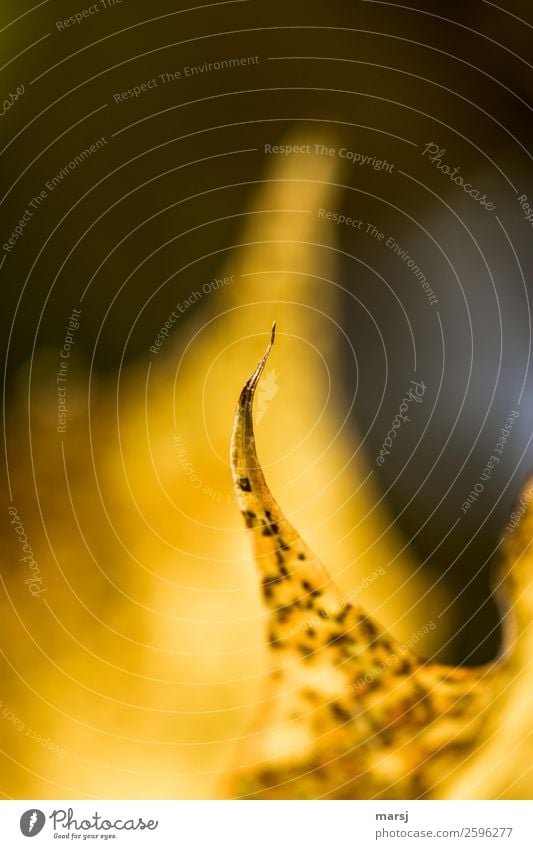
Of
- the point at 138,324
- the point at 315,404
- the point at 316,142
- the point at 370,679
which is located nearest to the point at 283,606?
the point at 370,679

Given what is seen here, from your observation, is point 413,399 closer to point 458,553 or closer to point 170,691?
point 458,553

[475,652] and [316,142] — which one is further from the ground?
[316,142]

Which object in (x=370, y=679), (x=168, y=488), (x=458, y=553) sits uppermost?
(x=168, y=488)

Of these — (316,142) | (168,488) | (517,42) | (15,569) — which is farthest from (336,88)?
(15,569)
